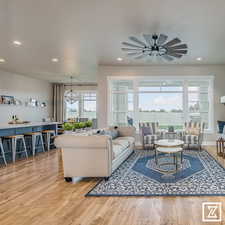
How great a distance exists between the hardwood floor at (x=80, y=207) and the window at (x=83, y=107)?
28.1 ft

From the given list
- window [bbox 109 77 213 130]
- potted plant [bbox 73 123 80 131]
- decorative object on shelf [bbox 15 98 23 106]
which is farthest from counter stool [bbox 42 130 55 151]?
decorative object on shelf [bbox 15 98 23 106]

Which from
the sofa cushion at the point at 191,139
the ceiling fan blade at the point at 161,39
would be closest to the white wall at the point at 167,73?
the sofa cushion at the point at 191,139

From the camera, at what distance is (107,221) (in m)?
2.30

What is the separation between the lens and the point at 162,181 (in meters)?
3.59

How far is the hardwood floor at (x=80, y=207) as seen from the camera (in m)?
2.33

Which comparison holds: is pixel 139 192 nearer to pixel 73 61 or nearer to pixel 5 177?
pixel 5 177

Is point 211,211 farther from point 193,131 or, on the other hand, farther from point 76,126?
point 193,131

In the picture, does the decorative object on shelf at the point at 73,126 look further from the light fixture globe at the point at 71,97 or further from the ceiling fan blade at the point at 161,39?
the light fixture globe at the point at 71,97

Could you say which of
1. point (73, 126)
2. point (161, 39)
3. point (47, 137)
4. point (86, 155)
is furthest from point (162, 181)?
point (47, 137)

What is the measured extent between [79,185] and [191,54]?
4948 mm

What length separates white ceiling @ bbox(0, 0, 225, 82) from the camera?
3381 millimetres

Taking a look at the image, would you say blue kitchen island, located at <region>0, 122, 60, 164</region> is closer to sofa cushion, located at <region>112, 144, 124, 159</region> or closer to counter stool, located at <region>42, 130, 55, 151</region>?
counter stool, located at <region>42, 130, 55, 151</region>

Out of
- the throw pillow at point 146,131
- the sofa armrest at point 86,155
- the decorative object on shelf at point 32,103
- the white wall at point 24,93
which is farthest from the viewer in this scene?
the decorative object on shelf at point 32,103

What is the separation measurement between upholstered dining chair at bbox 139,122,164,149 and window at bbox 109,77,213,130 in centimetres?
84
